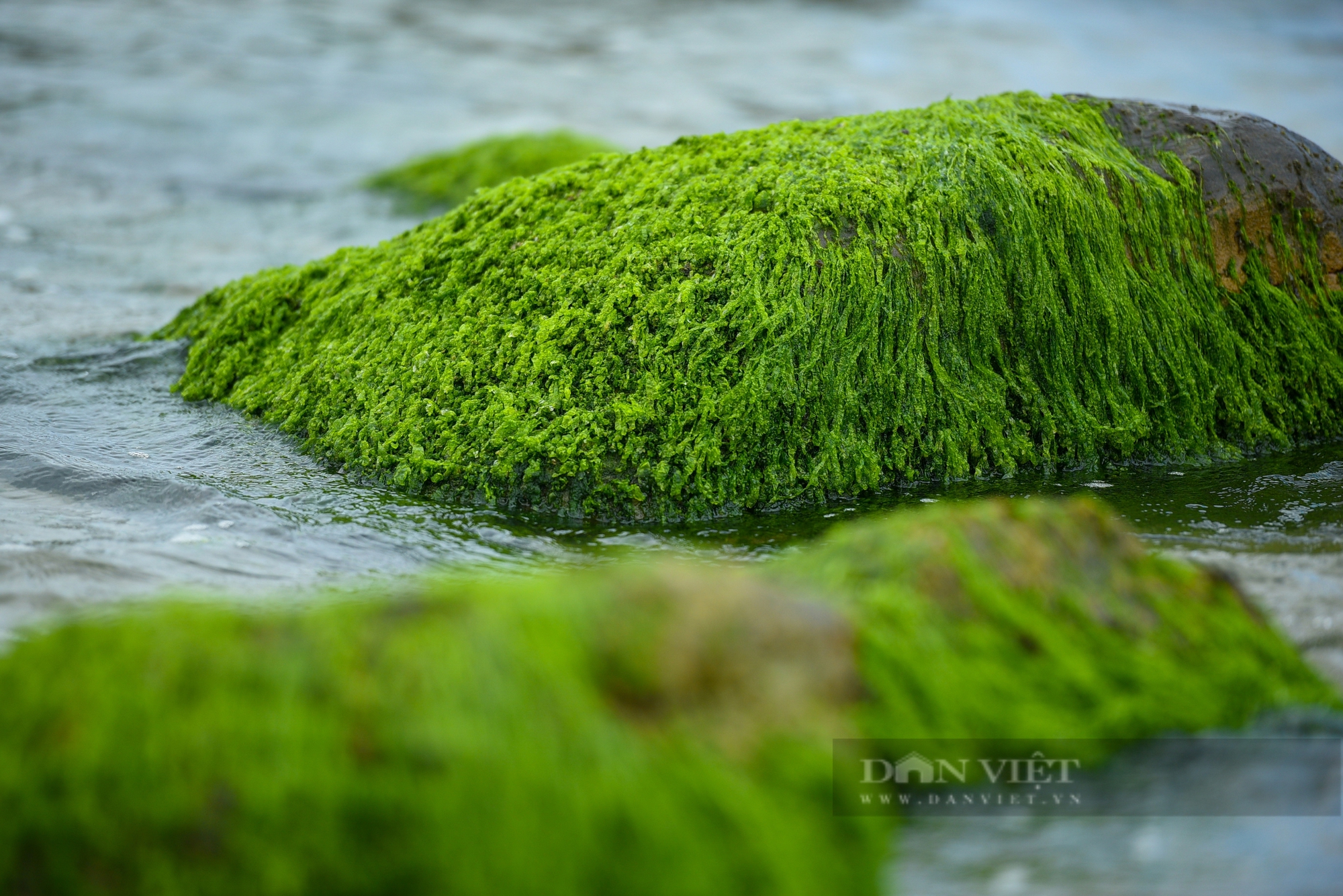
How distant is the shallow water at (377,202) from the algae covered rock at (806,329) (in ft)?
0.70

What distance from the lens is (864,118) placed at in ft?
16.8

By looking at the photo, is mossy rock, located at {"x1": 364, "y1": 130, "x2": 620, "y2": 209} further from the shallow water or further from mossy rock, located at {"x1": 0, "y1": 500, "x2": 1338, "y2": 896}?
mossy rock, located at {"x1": 0, "y1": 500, "x2": 1338, "y2": 896}

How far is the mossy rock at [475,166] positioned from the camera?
10.3 metres

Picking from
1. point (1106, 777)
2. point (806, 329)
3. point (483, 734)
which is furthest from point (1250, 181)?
point (483, 734)

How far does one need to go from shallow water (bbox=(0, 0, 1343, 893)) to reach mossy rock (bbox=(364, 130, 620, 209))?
50 centimetres

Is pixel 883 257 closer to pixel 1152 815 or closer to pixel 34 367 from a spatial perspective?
pixel 1152 815

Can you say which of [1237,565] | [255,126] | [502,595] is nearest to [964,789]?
[502,595]

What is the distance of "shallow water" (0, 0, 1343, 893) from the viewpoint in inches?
142

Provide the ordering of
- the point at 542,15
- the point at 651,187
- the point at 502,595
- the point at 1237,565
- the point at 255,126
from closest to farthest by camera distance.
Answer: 1. the point at 502,595
2. the point at 1237,565
3. the point at 651,187
4. the point at 255,126
5. the point at 542,15

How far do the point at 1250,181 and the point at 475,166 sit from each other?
7.72 m

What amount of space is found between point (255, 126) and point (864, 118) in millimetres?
10393

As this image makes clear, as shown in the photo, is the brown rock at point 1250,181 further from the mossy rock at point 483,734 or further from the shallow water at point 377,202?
the mossy rock at point 483,734

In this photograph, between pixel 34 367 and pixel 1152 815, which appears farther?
pixel 34 367

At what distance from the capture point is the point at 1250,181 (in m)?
5.04
